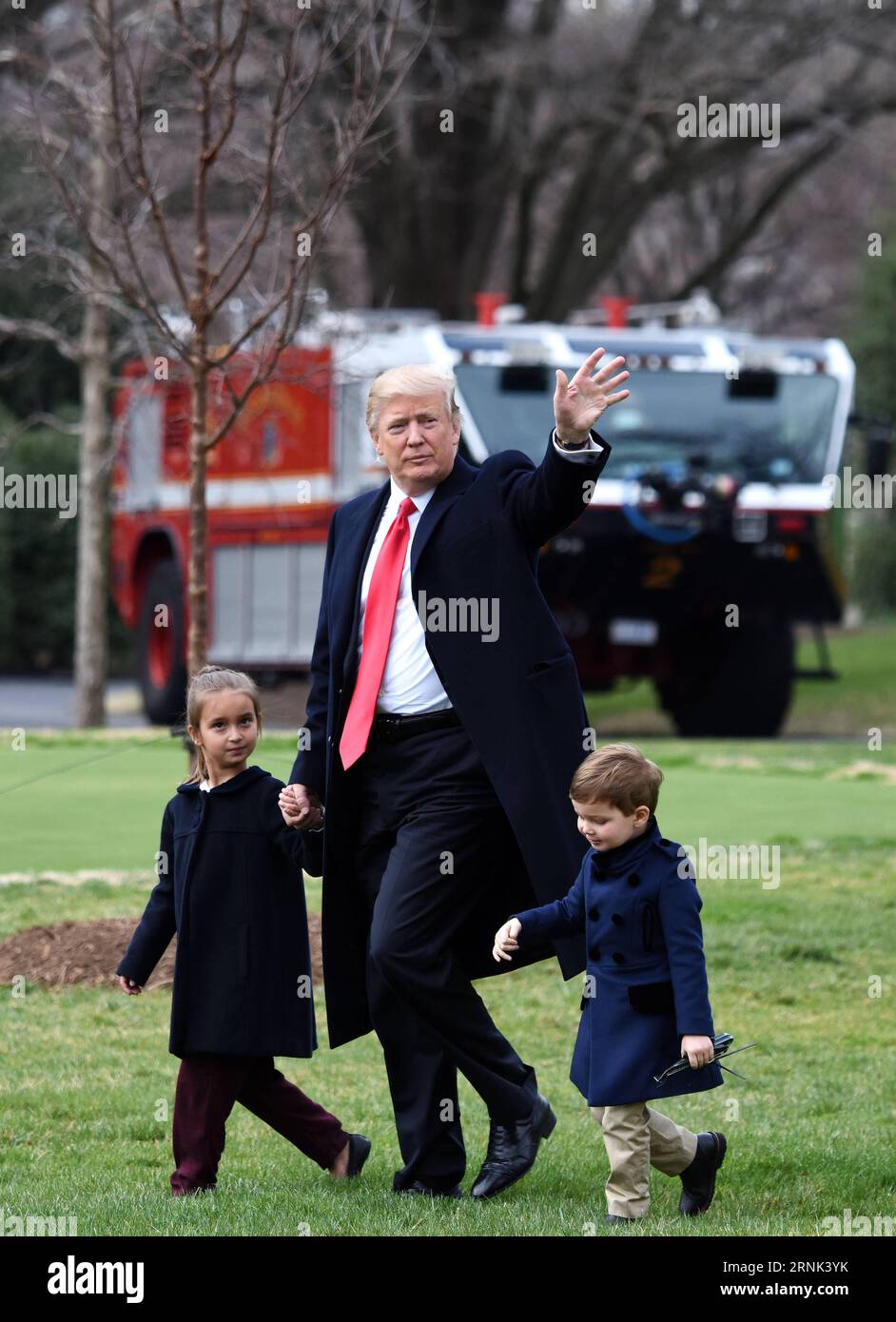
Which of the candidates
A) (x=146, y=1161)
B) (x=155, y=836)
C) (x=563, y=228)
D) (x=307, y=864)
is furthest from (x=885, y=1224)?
(x=563, y=228)

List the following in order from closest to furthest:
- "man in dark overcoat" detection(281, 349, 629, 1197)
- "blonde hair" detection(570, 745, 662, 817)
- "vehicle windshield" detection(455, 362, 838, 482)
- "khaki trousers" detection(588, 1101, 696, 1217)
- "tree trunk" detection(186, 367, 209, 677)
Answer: "blonde hair" detection(570, 745, 662, 817) → "khaki trousers" detection(588, 1101, 696, 1217) → "man in dark overcoat" detection(281, 349, 629, 1197) → "tree trunk" detection(186, 367, 209, 677) → "vehicle windshield" detection(455, 362, 838, 482)

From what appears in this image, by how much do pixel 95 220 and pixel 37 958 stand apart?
531 centimetres

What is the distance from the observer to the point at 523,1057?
7.36 meters

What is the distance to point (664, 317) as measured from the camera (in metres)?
20.2

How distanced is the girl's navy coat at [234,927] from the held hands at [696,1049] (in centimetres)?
108

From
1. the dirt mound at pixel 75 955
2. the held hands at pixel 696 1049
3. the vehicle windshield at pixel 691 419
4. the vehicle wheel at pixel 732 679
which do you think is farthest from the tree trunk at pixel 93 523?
the held hands at pixel 696 1049

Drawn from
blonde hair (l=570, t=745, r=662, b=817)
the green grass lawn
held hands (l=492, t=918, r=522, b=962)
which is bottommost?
the green grass lawn

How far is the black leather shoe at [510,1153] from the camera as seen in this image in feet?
18.1

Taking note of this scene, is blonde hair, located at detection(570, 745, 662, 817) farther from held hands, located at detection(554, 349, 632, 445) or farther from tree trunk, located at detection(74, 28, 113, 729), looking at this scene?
tree trunk, located at detection(74, 28, 113, 729)

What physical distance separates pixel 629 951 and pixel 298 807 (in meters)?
0.94

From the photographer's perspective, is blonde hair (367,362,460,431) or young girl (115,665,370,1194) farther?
young girl (115,665,370,1194)

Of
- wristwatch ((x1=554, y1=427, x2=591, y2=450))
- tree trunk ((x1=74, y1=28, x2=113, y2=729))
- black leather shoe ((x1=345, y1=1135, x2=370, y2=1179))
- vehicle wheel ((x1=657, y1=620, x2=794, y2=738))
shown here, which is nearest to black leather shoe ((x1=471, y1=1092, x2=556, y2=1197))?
black leather shoe ((x1=345, y1=1135, x2=370, y2=1179))

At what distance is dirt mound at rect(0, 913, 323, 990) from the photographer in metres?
8.13
